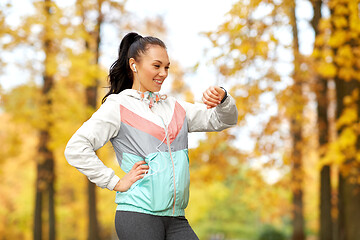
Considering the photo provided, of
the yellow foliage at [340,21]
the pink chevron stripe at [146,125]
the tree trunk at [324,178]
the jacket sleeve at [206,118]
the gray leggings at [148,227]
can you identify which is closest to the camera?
the gray leggings at [148,227]

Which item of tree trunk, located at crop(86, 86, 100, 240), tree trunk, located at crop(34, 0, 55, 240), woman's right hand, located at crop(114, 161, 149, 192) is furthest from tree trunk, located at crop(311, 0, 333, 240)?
woman's right hand, located at crop(114, 161, 149, 192)

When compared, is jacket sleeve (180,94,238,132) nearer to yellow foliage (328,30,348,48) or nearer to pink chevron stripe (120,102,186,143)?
pink chevron stripe (120,102,186,143)

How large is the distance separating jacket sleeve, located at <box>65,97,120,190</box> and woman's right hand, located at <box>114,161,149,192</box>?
4cm

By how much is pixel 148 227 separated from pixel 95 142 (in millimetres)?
537

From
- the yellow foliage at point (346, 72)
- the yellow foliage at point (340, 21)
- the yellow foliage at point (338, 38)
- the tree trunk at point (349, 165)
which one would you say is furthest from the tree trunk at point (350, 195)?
the yellow foliage at point (340, 21)

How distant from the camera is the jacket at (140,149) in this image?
7.92 ft

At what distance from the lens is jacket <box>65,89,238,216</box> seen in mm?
2414

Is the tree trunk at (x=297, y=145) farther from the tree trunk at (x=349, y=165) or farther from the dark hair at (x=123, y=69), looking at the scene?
the dark hair at (x=123, y=69)

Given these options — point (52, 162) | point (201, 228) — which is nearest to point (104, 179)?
point (52, 162)

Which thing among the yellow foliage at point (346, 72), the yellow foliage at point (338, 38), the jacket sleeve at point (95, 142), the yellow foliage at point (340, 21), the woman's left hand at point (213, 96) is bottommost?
the jacket sleeve at point (95, 142)

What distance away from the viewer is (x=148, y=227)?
239 centimetres

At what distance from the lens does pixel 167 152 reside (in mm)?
Result: 2473

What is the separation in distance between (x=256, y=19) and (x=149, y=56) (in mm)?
4086

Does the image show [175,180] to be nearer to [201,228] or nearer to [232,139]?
[232,139]
